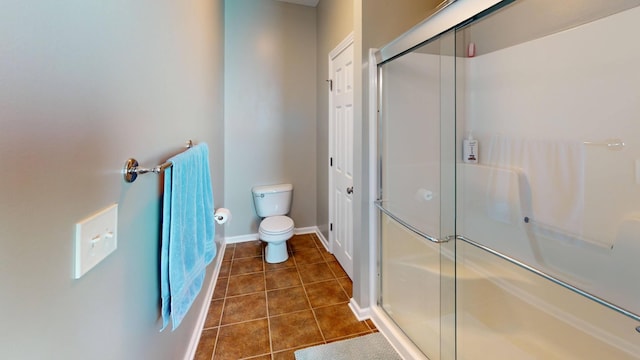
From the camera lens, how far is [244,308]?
6.73 ft

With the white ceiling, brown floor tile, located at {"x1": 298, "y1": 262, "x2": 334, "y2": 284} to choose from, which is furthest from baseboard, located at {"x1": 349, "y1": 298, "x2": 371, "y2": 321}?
the white ceiling

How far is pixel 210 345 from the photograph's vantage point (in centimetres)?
169

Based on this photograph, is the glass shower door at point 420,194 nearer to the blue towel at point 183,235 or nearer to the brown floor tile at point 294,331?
the brown floor tile at point 294,331

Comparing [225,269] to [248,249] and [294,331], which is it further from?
[294,331]

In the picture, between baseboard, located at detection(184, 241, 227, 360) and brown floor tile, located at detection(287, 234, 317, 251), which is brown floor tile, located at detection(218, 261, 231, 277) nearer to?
baseboard, located at detection(184, 241, 227, 360)

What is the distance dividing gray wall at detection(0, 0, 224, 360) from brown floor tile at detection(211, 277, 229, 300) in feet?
3.39

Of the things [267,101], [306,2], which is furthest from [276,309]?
[306,2]

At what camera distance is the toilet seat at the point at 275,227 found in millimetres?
2654

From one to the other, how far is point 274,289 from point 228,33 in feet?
8.97

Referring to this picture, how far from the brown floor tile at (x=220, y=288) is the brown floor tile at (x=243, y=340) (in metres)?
0.40

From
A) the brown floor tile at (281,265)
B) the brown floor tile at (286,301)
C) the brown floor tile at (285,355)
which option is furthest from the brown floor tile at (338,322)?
the brown floor tile at (281,265)

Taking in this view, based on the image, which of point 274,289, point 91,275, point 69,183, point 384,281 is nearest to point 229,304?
point 274,289

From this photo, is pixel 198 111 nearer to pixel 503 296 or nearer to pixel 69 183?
pixel 69 183

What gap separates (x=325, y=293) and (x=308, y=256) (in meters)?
0.69
